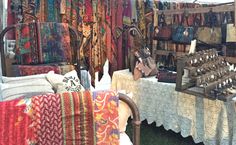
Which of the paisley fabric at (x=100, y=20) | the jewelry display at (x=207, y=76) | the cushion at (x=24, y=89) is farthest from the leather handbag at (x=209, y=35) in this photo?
the cushion at (x=24, y=89)

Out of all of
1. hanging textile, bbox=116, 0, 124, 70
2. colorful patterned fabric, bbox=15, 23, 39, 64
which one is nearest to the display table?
hanging textile, bbox=116, 0, 124, 70

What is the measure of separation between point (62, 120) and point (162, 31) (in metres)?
2.06

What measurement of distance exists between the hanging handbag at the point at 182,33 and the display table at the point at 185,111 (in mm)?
538

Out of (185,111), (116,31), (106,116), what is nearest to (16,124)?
(106,116)

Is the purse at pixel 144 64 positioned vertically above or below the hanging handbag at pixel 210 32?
below

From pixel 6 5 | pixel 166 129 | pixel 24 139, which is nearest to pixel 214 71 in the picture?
pixel 166 129

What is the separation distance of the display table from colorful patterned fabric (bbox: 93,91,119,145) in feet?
3.75

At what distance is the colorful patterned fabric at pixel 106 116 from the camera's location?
1.14 metres

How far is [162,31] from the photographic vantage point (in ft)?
9.44

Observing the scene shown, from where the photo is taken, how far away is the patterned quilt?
105cm

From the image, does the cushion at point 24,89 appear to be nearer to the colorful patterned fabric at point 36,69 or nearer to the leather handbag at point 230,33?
the colorful patterned fabric at point 36,69

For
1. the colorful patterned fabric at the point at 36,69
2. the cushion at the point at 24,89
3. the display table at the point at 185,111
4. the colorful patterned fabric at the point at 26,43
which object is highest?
the colorful patterned fabric at the point at 26,43

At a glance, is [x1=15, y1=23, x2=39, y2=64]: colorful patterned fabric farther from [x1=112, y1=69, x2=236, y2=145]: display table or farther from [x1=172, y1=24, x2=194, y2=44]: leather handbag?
[x1=172, y1=24, x2=194, y2=44]: leather handbag

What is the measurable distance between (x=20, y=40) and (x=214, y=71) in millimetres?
1700
